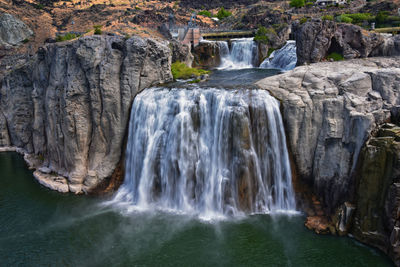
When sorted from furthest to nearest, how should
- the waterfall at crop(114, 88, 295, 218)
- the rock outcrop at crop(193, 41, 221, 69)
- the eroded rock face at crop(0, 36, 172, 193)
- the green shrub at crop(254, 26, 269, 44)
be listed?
the rock outcrop at crop(193, 41, 221, 69) → the green shrub at crop(254, 26, 269, 44) → the eroded rock face at crop(0, 36, 172, 193) → the waterfall at crop(114, 88, 295, 218)

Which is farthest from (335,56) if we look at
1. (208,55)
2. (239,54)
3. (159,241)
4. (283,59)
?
(159,241)

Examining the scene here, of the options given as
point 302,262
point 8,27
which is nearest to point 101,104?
point 302,262

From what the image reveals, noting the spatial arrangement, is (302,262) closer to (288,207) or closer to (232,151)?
(288,207)

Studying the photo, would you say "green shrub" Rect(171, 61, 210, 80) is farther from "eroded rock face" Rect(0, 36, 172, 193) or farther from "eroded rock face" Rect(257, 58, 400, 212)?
"eroded rock face" Rect(257, 58, 400, 212)

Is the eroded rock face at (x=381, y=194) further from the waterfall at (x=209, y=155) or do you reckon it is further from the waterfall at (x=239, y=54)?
the waterfall at (x=239, y=54)

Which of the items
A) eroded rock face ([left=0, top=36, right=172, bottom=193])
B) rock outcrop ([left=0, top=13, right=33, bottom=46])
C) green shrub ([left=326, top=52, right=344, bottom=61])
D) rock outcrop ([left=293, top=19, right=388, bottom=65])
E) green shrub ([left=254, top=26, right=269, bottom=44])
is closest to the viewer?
eroded rock face ([left=0, top=36, right=172, bottom=193])

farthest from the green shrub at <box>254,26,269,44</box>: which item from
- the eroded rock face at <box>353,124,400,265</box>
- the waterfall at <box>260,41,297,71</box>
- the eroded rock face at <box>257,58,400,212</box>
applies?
the eroded rock face at <box>353,124,400,265</box>

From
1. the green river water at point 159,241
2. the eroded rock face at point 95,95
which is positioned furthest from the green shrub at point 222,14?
the green river water at point 159,241

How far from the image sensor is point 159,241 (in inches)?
635

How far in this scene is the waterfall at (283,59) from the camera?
3558cm

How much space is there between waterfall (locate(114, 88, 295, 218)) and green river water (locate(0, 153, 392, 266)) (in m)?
1.29

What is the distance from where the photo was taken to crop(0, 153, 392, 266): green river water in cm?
1481

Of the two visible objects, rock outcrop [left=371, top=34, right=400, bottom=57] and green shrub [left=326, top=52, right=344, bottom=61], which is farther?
green shrub [left=326, top=52, right=344, bottom=61]

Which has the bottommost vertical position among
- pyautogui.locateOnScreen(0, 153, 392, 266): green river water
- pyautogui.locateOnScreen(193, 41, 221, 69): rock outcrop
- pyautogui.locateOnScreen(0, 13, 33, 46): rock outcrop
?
pyautogui.locateOnScreen(0, 153, 392, 266): green river water
